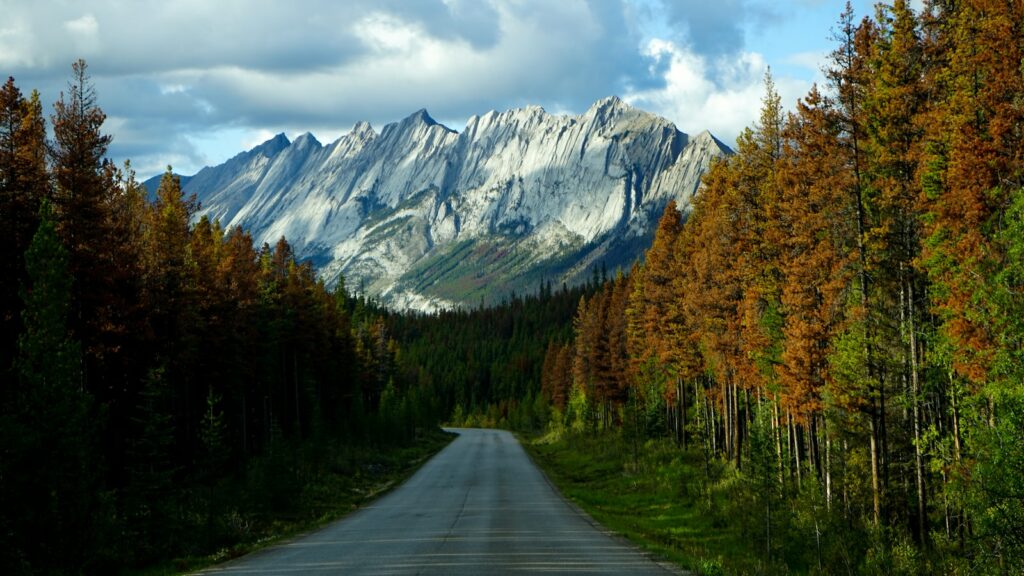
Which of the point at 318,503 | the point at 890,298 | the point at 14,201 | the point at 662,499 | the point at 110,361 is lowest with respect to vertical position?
the point at 662,499

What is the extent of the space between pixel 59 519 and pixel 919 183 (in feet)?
78.3

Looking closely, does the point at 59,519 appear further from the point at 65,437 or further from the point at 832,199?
the point at 832,199

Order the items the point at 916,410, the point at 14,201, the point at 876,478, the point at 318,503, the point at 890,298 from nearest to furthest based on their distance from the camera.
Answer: the point at 916,410, the point at 876,478, the point at 14,201, the point at 890,298, the point at 318,503

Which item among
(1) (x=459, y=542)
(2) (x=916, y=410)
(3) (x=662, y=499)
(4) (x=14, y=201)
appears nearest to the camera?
(1) (x=459, y=542)

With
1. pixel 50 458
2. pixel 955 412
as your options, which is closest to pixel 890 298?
pixel 955 412

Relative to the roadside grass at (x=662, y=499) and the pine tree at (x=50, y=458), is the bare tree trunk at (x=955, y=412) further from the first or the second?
the pine tree at (x=50, y=458)

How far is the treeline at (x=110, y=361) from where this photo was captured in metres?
18.6

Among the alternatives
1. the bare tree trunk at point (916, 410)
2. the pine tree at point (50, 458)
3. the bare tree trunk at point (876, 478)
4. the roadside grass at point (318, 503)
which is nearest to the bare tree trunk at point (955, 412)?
the bare tree trunk at point (916, 410)

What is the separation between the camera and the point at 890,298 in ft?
86.0

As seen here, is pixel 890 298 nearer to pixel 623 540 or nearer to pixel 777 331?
pixel 777 331

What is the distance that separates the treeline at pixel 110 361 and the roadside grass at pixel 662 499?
45.3 feet

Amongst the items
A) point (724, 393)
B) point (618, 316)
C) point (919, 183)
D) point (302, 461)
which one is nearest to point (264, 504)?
point (302, 461)

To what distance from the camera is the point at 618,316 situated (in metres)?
67.5

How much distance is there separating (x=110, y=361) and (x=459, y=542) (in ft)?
50.2
